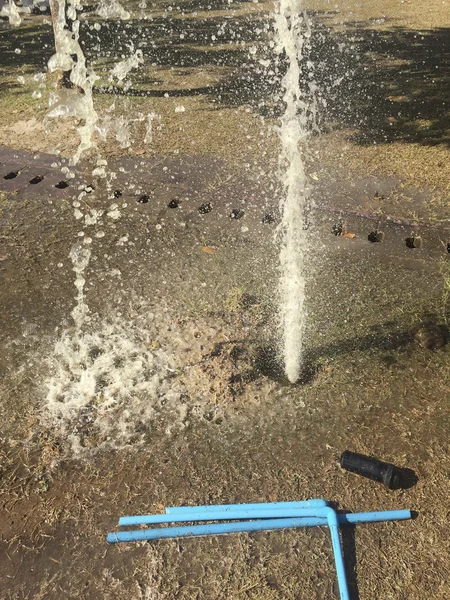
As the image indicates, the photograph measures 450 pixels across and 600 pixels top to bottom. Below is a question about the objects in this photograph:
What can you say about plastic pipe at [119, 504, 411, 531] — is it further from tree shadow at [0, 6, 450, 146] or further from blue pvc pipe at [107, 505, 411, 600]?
tree shadow at [0, 6, 450, 146]

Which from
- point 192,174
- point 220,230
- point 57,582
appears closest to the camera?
point 57,582

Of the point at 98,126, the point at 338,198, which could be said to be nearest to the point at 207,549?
the point at 338,198

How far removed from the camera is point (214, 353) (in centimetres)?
385

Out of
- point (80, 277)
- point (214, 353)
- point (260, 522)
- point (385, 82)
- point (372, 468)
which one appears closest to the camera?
point (260, 522)

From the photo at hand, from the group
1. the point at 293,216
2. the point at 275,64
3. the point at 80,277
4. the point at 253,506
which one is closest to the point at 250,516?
the point at 253,506

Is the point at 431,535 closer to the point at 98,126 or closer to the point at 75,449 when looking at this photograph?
the point at 75,449

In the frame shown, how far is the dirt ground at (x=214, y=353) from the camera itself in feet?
8.99

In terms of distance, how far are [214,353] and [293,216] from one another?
2.12 metres

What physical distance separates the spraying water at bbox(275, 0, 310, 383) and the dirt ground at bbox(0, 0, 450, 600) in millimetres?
93

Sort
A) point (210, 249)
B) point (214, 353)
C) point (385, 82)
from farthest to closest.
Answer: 1. point (385, 82)
2. point (210, 249)
3. point (214, 353)

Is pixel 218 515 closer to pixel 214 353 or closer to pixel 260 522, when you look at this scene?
pixel 260 522

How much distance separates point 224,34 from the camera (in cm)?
1112

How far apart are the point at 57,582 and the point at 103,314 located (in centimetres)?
204

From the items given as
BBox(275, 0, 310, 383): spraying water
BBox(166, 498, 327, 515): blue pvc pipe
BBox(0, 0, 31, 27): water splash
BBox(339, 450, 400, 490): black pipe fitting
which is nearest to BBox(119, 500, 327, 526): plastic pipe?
BBox(166, 498, 327, 515): blue pvc pipe
